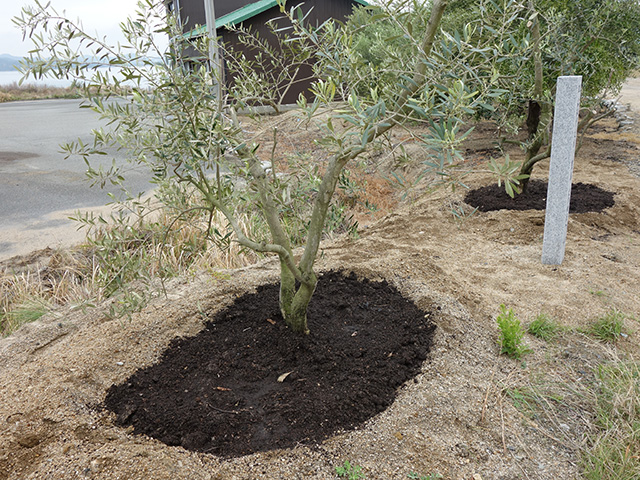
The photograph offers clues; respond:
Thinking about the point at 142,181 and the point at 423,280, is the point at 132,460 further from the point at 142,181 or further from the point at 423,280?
the point at 142,181

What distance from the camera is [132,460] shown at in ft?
7.75

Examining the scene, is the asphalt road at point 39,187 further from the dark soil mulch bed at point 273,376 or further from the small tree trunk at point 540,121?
the small tree trunk at point 540,121

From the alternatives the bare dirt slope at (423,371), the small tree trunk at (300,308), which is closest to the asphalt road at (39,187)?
the bare dirt slope at (423,371)

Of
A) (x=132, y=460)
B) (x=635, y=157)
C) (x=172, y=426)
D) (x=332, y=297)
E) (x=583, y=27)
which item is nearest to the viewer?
(x=132, y=460)

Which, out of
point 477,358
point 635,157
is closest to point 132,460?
point 477,358

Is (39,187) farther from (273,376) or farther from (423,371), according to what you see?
(423,371)

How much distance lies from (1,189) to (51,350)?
7.67 m

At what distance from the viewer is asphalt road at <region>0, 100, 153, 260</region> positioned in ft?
24.3

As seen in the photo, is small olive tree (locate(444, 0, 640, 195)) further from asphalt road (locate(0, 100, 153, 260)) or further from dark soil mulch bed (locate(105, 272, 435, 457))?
asphalt road (locate(0, 100, 153, 260))

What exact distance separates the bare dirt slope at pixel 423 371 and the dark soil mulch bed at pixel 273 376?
11 centimetres

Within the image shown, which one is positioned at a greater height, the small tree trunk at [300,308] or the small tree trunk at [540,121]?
the small tree trunk at [540,121]

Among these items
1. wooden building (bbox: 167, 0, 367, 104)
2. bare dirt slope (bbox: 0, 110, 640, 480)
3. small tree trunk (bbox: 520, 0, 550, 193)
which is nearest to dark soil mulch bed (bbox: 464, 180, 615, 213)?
small tree trunk (bbox: 520, 0, 550, 193)

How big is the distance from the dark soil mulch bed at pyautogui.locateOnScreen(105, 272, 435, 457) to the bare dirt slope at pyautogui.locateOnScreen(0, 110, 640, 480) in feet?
0.34

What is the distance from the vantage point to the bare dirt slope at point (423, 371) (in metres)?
2.43
